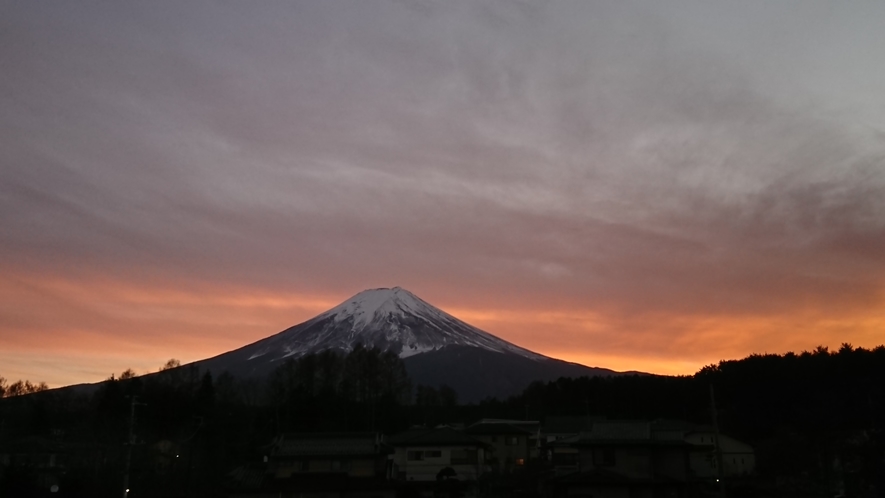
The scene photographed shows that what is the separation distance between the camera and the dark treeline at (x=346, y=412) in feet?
123

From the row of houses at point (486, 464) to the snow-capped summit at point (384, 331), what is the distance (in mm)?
87428

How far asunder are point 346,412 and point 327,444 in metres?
19.2

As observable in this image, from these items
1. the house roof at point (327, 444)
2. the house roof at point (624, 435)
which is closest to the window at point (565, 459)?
the house roof at point (624, 435)

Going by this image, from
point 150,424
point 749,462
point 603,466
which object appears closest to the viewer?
point 603,466

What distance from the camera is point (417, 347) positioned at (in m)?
143

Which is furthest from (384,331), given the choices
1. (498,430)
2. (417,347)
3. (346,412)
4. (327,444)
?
(327,444)

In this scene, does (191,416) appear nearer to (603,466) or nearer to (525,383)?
(603,466)

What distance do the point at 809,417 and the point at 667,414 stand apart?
52.8 ft

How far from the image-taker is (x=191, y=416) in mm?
47406

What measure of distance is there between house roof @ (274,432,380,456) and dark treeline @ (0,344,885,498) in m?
3.27

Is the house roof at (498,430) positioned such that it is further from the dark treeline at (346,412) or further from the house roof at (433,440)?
the dark treeline at (346,412)

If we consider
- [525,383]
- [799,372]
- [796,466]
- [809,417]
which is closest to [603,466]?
[796,466]

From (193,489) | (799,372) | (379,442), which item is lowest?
(193,489)

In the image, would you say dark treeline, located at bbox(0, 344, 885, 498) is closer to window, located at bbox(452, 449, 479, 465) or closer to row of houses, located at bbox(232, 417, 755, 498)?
row of houses, located at bbox(232, 417, 755, 498)
